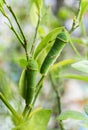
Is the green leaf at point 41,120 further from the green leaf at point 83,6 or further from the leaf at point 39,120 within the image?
the green leaf at point 83,6

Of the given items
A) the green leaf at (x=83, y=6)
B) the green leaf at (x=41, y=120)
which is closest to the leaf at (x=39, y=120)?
the green leaf at (x=41, y=120)

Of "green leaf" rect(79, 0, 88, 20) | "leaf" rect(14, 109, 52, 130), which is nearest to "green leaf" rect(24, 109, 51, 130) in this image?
"leaf" rect(14, 109, 52, 130)

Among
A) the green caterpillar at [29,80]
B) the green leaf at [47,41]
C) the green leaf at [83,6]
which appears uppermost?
the green leaf at [83,6]

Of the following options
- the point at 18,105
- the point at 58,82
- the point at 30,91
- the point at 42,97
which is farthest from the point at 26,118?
the point at 42,97

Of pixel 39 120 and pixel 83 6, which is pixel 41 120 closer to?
pixel 39 120

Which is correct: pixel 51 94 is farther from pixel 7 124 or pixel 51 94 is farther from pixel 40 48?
pixel 40 48

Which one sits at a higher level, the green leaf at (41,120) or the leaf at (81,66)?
the leaf at (81,66)
